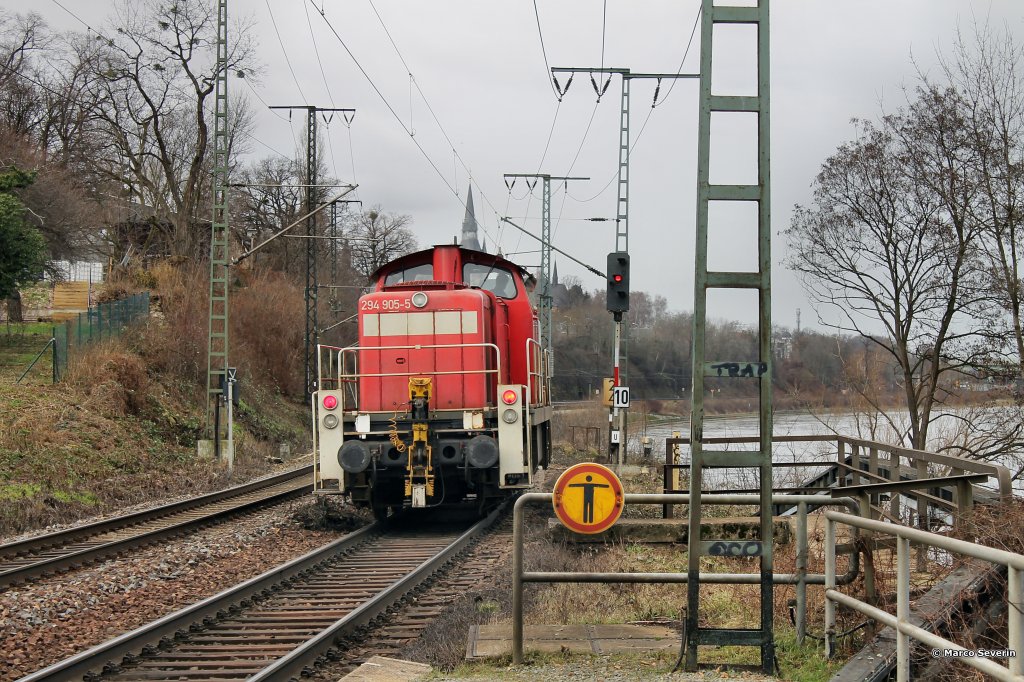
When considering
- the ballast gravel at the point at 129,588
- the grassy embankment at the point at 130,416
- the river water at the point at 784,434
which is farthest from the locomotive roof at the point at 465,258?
the grassy embankment at the point at 130,416

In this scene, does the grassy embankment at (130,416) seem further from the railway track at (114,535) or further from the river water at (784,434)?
the river water at (784,434)

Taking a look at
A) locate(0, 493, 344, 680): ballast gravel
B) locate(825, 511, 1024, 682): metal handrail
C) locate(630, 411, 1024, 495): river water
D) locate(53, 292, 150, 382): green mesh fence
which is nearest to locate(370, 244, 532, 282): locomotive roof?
locate(0, 493, 344, 680): ballast gravel

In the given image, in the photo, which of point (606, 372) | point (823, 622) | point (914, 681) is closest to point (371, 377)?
point (823, 622)

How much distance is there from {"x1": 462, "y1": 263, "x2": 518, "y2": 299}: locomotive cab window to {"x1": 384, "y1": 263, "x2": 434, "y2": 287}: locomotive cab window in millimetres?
557

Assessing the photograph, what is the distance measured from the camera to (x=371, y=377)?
12.7 meters

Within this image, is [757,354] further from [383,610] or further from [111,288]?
[111,288]

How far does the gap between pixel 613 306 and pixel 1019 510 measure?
35.7ft

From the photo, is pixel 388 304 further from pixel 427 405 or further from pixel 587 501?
pixel 587 501

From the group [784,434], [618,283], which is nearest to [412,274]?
[618,283]

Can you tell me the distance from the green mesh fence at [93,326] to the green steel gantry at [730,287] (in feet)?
73.7

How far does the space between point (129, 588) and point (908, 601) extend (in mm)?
8064

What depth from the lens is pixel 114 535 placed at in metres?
13.4

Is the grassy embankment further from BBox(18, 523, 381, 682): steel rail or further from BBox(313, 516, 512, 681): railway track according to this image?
BBox(313, 516, 512, 681): railway track

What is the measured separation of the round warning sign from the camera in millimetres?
6027
